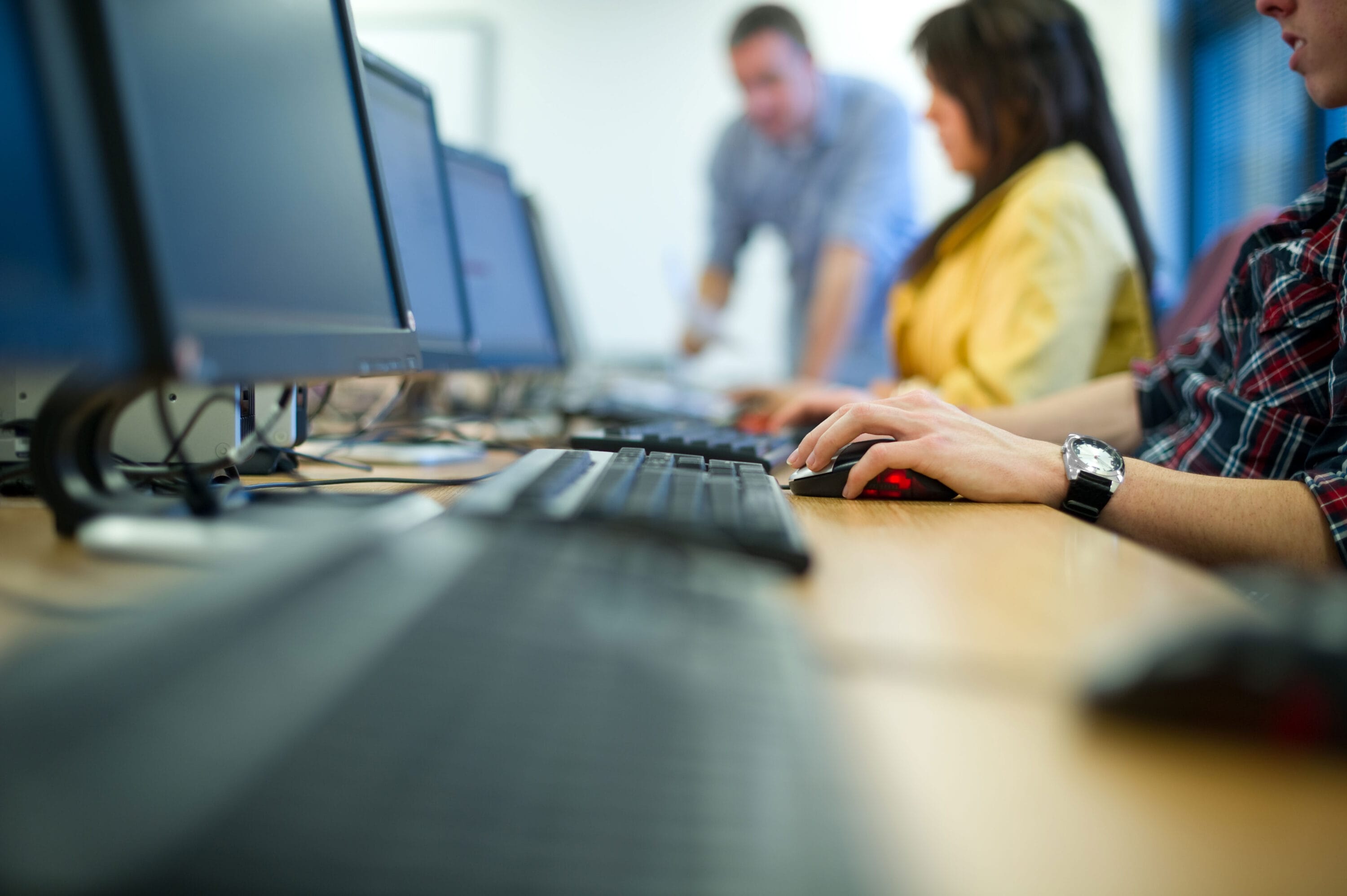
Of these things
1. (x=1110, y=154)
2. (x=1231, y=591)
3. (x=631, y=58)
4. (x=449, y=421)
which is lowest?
(x=1231, y=591)

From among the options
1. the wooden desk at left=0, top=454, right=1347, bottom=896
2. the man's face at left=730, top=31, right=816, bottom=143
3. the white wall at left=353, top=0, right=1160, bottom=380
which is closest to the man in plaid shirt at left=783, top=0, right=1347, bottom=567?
the wooden desk at left=0, top=454, right=1347, bottom=896

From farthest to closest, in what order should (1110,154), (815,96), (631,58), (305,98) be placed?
(631,58)
(815,96)
(1110,154)
(305,98)

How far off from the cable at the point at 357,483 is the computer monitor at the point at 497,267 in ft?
1.53

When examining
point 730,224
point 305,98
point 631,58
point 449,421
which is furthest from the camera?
point 631,58

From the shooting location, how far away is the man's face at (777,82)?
2807mm

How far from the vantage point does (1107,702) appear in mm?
323

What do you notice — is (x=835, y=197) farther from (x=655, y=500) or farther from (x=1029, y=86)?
(x=655, y=500)

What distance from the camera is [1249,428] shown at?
0.96m

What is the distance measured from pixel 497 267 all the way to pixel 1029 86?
955 mm

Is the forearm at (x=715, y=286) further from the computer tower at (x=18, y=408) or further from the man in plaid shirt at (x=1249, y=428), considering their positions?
the computer tower at (x=18, y=408)

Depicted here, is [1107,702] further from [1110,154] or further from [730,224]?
[730,224]

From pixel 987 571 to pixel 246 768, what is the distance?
42 centimetres

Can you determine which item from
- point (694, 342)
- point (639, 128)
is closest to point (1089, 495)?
point (694, 342)

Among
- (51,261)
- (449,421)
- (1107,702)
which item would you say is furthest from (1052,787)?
(449,421)
